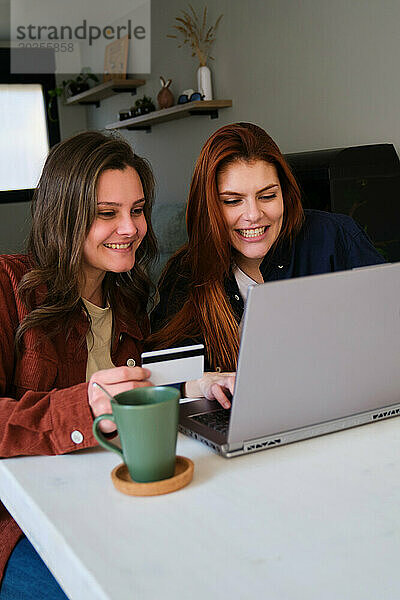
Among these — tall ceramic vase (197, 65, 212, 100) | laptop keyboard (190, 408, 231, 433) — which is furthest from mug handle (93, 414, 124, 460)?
tall ceramic vase (197, 65, 212, 100)

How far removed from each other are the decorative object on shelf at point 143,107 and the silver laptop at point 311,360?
3.68 metres

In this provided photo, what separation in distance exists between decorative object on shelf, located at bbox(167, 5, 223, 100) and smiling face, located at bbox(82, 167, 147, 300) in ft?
8.50

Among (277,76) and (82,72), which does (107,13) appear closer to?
(82,72)

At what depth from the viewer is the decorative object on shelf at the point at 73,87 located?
217 inches

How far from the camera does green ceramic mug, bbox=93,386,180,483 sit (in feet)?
2.61

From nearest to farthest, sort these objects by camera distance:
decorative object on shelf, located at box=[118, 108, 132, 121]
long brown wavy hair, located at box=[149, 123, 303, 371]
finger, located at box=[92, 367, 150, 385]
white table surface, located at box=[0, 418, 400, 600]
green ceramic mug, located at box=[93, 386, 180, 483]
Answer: white table surface, located at box=[0, 418, 400, 600], green ceramic mug, located at box=[93, 386, 180, 483], finger, located at box=[92, 367, 150, 385], long brown wavy hair, located at box=[149, 123, 303, 371], decorative object on shelf, located at box=[118, 108, 132, 121]

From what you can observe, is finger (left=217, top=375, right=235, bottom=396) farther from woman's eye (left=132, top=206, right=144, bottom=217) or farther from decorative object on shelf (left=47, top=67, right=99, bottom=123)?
decorative object on shelf (left=47, top=67, right=99, bottom=123)

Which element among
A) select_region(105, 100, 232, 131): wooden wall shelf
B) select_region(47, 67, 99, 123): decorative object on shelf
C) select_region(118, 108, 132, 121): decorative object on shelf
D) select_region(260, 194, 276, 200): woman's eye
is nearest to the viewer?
select_region(260, 194, 276, 200): woman's eye

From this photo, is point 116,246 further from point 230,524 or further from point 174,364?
point 230,524

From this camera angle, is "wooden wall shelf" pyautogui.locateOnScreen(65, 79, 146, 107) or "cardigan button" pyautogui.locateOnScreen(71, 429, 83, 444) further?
"wooden wall shelf" pyautogui.locateOnScreen(65, 79, 146, 107)

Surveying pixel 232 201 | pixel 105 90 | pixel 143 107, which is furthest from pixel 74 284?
pixel 105 90

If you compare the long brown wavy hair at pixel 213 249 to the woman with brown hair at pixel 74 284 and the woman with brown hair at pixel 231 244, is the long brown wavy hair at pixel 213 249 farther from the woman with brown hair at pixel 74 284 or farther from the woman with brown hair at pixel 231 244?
Answer: the woman with brown hair at pixel 74 284

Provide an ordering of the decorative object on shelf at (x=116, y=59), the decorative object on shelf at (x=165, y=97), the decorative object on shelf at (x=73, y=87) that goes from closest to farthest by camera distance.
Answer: the decorative object on shelf at (x=165, y=97) → the decorative object on shelf at (x=116, y=59) → the decorative object on shelf at (x=73, y=87)

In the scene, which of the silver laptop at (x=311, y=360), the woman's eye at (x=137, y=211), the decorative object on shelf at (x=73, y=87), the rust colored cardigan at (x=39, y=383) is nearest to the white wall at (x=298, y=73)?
the decorative object on shelf at (x=73, y=87)
